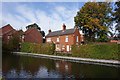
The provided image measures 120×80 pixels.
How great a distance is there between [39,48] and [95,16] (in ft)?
55.5

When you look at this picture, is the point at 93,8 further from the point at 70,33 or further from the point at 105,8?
the point at 70,33

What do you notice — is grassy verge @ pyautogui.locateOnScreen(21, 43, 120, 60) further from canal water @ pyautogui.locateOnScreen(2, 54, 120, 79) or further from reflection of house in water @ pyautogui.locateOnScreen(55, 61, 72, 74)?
reflection of house in water @ pyautogui.locateOnScreen(55, 61, 72, 74)

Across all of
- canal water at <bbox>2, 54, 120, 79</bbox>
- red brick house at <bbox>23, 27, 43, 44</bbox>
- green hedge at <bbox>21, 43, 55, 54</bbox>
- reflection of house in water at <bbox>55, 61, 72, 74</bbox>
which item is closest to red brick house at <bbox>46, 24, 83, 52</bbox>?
red brick house at <bbox>23, 27, 43, 44</bbox>

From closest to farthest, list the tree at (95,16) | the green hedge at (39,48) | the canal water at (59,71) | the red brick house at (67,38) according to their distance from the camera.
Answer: the canal water at (59,71), the tree at (95,16), the green hedge at (39,48), the red brick house at (67,38)

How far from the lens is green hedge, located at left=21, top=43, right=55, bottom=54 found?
2034 inches

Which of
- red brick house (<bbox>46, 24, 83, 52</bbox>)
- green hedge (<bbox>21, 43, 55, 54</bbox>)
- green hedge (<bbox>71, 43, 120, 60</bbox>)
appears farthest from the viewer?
red brick house (<bbox>46, 24, 83, 52</bbox>)

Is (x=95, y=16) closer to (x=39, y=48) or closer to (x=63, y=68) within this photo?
(x=39, y=48)

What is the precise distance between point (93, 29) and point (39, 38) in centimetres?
3002

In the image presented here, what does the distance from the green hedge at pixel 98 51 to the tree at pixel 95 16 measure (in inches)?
307

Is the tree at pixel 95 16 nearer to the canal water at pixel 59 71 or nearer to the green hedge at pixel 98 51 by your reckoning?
the green hedge at pixel 98 51

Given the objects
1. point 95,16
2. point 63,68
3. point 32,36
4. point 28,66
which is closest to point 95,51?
point 95,16

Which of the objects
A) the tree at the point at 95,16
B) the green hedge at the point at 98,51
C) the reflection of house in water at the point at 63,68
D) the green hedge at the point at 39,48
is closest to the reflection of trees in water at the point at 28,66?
the reflection of house in water at the point at 63,68

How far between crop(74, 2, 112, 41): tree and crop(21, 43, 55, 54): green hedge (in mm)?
9796

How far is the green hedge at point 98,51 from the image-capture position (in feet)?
117
